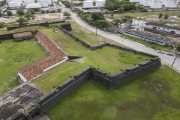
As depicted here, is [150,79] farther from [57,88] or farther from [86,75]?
[57,88]

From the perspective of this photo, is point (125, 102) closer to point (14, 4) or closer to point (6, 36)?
point (6, 36)

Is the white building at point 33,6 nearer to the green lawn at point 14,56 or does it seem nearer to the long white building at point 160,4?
the green lawn at point 14,56

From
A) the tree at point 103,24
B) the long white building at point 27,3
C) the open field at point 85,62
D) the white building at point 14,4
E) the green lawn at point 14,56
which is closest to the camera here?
the open field at point 85,62

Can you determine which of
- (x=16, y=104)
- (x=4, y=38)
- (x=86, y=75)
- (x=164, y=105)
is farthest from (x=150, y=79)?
(x=4, y=38)

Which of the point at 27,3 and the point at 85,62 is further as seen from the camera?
the point at 27,3

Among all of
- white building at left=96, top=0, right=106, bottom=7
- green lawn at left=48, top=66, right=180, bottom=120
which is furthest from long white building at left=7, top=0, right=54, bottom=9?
green lawn at left=48, top=66, right=180, bottom=120

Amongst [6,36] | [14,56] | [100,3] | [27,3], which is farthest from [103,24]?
[27,3]

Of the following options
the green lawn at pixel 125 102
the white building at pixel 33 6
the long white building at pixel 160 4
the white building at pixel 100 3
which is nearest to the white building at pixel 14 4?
the white building at pixel 33 6
